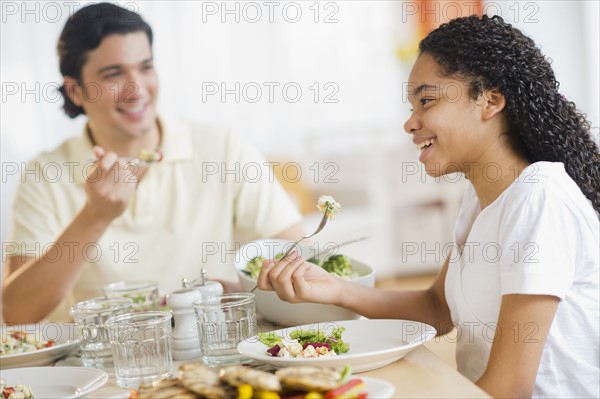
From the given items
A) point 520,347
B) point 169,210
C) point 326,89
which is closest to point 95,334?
point 520,347

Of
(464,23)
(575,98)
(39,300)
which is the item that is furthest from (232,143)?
(575,98)

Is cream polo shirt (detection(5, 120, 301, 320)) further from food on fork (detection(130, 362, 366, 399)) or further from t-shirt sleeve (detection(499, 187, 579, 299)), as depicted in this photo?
food on fork (detection(130, 362, 366, 399))

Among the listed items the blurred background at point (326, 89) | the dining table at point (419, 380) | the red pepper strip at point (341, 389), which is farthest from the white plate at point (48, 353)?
the blurred background at point (326, 89)

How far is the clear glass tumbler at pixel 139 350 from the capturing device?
47.6 inches

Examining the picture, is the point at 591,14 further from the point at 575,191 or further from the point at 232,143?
the point at 575,191

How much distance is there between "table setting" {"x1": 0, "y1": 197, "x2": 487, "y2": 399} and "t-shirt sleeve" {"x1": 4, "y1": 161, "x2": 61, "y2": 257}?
66 centimetres

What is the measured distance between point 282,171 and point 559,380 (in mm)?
3617

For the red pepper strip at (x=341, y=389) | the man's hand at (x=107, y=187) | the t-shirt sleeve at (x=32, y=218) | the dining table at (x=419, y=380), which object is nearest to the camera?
the red pepper strip at (x=341, y=389)

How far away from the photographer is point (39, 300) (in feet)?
6.75

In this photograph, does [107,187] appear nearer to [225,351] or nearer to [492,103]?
[225,351]

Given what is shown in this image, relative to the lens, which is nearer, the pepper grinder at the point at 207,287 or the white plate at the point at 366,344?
the white plate at the point at 366,344

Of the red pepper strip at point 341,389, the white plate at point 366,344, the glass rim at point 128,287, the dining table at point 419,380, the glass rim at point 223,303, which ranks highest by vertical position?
the glass rim at point 223,303

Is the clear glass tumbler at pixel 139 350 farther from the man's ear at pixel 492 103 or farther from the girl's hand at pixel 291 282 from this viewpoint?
the man's ear at pixel 492 103

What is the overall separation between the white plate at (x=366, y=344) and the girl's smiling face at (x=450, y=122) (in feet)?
1.06
